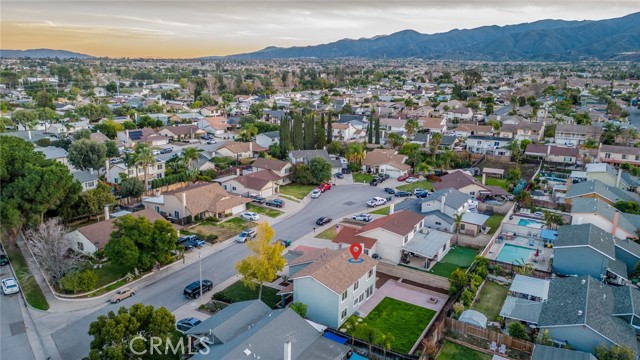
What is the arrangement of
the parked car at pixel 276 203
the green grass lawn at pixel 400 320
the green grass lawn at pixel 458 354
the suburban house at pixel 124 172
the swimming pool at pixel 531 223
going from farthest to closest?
1. the suburban house at pixel 124 172
2. the parked car at pixel 276 203
3. the swimming pool at pixel 531 223
4. the green grass lawn at pixel 400 320
5. the green grass lawn at pixel 458 354

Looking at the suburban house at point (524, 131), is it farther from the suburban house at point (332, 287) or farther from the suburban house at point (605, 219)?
the suburban house at point (332, 287)

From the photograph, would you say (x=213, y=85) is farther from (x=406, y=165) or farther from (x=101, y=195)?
(x=101, y=195)

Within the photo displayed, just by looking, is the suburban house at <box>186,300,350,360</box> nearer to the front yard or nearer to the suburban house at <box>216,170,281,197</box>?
the front yard

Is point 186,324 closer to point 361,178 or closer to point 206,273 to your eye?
point 206,273

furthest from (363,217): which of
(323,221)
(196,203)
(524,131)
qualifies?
(524,131)

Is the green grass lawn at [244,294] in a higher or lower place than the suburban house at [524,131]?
lower

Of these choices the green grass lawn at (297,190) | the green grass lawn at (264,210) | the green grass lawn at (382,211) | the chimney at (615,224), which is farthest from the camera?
the green grass lawn at (297,190)

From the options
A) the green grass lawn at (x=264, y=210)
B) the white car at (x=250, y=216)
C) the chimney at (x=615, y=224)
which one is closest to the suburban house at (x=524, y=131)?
the chimney at (x=615, y=224)
